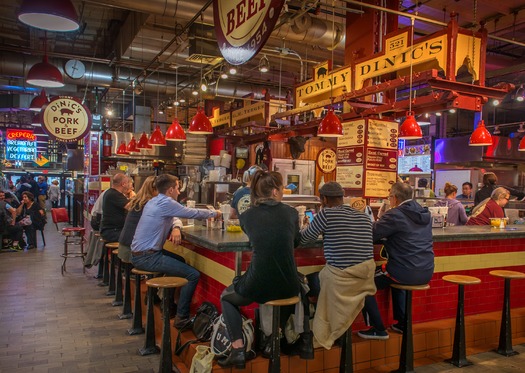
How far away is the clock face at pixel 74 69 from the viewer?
11.0m

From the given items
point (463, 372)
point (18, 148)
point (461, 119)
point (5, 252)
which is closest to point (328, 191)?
point (463, 372)

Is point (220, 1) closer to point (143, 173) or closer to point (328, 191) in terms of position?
point (328, 191)

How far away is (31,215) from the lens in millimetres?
11820

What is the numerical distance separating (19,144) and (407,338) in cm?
2031

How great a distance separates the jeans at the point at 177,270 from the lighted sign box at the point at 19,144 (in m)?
18.2

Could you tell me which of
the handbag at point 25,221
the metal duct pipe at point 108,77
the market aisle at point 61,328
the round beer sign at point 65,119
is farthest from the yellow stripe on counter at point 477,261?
the handbag at point 25,221

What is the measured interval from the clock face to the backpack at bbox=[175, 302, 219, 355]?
8.94 meters

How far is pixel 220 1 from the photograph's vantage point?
158 inches

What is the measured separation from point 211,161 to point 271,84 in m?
3.13

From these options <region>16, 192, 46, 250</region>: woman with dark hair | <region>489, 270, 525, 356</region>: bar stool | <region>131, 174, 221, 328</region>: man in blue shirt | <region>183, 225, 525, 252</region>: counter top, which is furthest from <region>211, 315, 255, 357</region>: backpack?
<region>16, 192, 46, 250</region>: woman with dark hair

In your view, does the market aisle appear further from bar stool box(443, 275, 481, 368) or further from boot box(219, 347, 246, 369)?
bar stool box(443, 275, 481, 368)

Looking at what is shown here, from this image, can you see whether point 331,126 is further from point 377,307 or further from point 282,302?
point 282,302

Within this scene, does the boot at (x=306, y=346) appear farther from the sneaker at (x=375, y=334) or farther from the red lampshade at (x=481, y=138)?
the red lampshade at (x=481, y=138)

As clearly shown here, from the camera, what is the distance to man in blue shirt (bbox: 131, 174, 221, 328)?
4520 mm
